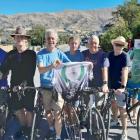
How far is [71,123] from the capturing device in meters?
6.93

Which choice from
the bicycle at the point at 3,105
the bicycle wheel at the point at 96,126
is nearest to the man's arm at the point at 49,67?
the bicycle at the point at 3,105

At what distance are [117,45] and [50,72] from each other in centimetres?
141

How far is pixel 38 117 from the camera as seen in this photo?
7074 mm

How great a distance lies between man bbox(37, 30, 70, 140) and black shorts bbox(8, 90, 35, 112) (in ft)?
0.90

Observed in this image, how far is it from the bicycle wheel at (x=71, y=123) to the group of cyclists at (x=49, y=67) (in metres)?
0.10

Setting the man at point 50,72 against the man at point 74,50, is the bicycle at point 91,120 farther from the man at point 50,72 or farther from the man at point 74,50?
the man at point 74,50

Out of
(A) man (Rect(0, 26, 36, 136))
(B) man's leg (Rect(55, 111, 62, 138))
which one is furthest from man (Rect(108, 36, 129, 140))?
(A) man (Rect(0, 26, 36, 136))

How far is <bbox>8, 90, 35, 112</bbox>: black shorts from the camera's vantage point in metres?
7.14

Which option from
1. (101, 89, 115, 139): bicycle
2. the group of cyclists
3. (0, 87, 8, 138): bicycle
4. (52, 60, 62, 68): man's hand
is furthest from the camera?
(101, 89, 115, 139): bicycle

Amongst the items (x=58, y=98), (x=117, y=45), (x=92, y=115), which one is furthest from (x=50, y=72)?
(x=117, y=45)

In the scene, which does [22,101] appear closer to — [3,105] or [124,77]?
[3,105]

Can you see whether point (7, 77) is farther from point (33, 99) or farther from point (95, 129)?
point (95, 129)

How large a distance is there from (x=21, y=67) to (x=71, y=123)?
114 centimetres

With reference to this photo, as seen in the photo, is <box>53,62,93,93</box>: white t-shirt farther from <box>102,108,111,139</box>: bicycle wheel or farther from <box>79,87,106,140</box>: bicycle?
<box>102,108,111,139</box>: bicycle wheel
